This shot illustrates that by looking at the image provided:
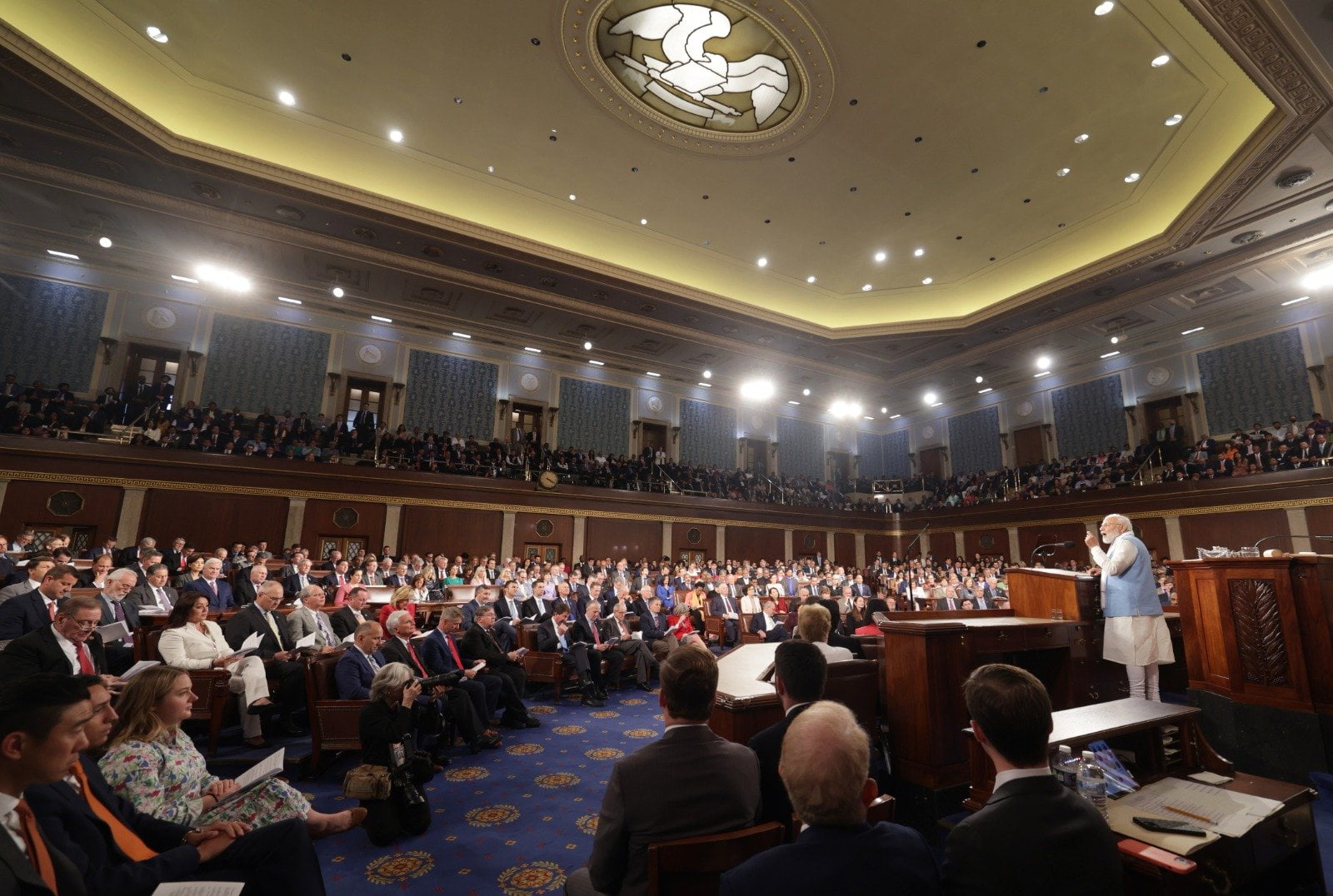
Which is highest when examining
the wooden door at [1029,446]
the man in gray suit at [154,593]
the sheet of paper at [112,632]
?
the wooden door at [1029,446]

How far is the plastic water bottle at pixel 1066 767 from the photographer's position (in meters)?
1.88

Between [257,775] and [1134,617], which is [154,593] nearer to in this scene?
[257,775]

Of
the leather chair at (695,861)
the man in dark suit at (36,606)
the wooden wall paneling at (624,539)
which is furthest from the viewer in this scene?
the wooden wall paneling at (624,539)

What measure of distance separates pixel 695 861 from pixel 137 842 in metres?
1.75

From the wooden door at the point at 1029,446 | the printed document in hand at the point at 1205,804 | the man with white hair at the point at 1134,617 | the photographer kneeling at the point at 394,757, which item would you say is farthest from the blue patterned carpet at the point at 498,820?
the wooden door at the point at 1029,446

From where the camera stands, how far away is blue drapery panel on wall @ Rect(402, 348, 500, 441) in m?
14.2

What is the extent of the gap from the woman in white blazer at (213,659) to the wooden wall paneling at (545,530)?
342 inches

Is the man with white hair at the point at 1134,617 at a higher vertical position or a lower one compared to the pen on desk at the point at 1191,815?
higher

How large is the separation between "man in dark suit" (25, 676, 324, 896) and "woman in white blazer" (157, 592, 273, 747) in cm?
253

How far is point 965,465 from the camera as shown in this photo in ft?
60.1

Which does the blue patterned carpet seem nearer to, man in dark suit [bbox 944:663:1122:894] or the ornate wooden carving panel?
man in dark suit [bbox 944:663:1122:894]

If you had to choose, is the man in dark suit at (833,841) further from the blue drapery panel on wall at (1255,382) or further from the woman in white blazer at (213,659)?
the blue drapery panel on wall at (1255,382)

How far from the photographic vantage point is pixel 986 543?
15.5 metres

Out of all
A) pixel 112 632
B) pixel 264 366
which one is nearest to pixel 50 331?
pixel 264 366
